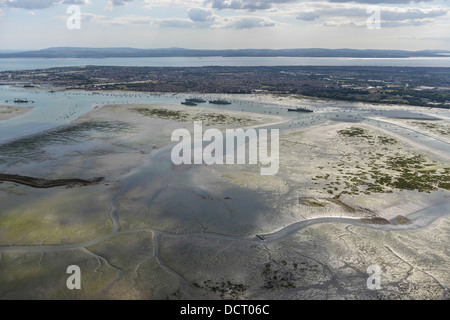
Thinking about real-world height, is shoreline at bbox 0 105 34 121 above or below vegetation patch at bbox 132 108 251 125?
above

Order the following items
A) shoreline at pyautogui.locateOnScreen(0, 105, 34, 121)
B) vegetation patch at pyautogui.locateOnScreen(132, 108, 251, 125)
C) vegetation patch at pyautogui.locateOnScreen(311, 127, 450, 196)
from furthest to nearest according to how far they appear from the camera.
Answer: shoreline at pyautogui.locateOnScreen(0, 105, 34, 121)
vegetation patch at pyautogui.locateOnScreen(132, 108, 251, 125)
vegetation patch at pyautogui.locateOnScreen(311, 127, 450, 196)

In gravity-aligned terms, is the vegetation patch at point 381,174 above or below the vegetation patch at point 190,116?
below

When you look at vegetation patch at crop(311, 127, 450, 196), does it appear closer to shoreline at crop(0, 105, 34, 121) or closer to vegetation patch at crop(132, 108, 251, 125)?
vegetation patch at crop(132, 108, 251, 125)

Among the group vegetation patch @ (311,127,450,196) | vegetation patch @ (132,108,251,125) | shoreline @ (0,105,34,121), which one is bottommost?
vegetation patch @ (311,127,450,196)

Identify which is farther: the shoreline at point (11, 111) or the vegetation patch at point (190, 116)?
the shoreline at point (11, 111)

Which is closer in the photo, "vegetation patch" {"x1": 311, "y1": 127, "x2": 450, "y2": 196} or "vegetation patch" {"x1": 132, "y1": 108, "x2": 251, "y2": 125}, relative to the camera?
"vegetation patch" {"x1": 311, "y1": 127, "x2": 450, "y2": 196}

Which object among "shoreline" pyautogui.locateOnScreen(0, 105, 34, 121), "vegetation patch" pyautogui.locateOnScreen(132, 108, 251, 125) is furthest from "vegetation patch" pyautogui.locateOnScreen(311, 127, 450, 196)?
"shoreline" pyautogui.locateOnScreen(0, 105, 34, 121)

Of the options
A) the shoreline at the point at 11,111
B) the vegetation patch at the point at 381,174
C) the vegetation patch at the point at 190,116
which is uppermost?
the shoreline at the point at 11,111

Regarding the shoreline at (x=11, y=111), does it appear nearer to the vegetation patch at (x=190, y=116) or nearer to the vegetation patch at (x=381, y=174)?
the vegetation patch at (x=190, y=116)

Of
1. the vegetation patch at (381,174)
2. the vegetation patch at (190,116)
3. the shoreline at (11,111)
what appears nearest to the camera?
the vegetation patch at (381,174)

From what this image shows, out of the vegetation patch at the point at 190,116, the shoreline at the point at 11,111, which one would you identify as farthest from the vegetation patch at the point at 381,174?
the shoreline at the point at 11,111
